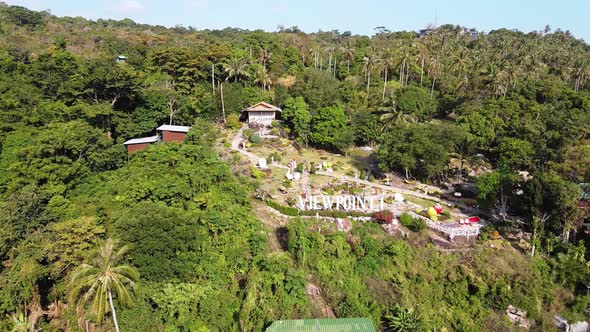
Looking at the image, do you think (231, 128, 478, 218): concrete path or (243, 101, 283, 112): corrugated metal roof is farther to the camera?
(243, 101, 283, 112): corrugated metal roof

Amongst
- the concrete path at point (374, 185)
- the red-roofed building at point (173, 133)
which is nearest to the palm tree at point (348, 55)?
the concrete path at point (374, 185)

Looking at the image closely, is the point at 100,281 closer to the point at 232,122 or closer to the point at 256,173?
the point at 256,173

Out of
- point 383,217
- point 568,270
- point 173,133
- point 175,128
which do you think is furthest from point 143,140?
point 568,270

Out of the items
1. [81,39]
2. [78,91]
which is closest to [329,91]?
[78,91]

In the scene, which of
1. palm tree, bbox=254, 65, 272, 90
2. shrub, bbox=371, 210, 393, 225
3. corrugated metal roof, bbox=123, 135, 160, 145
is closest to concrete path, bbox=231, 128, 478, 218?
shrub, bbox=371, 210, 393, 225

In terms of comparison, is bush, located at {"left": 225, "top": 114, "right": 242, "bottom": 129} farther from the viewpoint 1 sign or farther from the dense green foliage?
the viewpoint 1 sign

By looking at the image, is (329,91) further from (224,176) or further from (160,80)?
(224,176)
